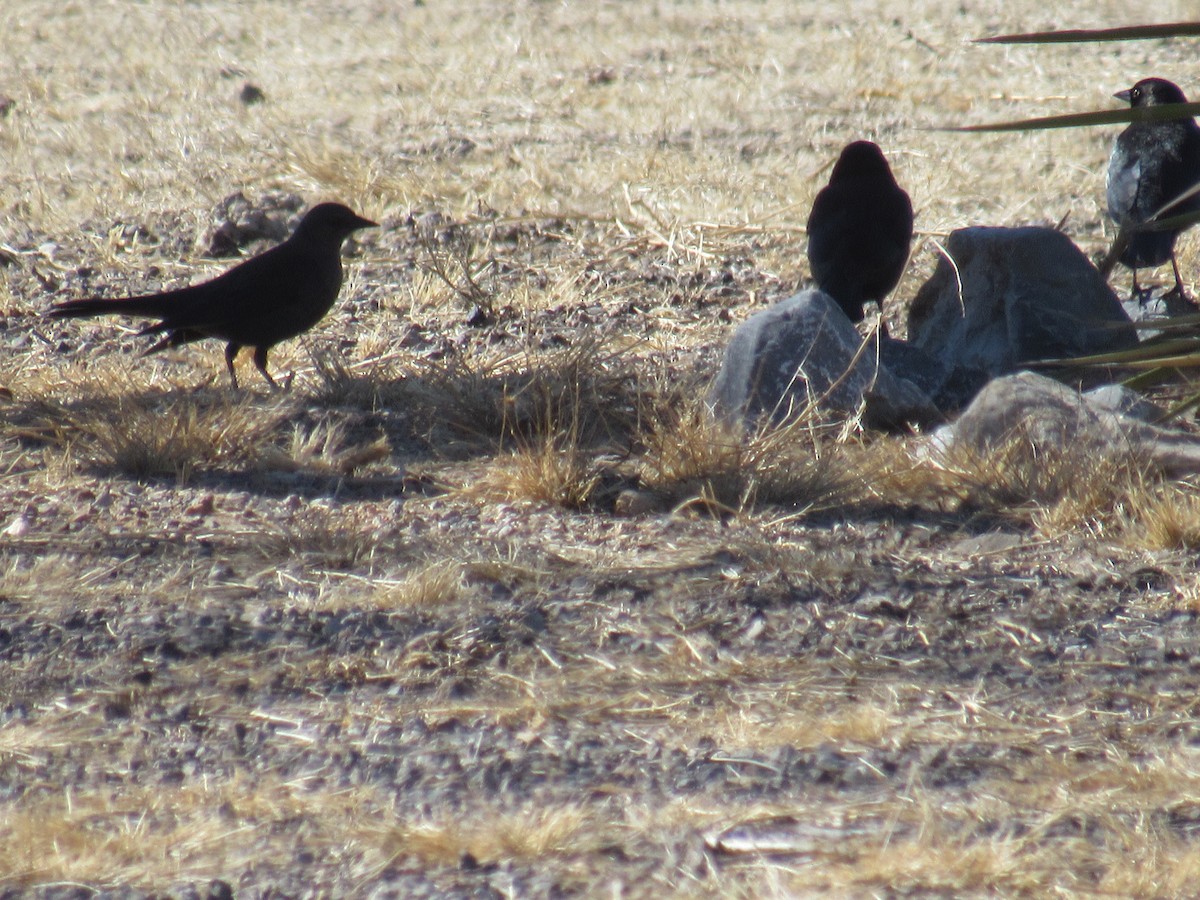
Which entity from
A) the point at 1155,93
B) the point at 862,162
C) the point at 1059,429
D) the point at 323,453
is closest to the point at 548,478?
the point at 323,453

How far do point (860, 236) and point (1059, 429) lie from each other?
5.40 feet

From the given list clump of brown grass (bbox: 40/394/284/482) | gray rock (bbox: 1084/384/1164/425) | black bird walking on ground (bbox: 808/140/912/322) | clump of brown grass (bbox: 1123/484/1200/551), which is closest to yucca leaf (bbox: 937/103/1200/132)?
clump of brown grass (bbox: 1123/484/1200/551)

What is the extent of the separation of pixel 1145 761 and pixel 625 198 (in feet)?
17.0

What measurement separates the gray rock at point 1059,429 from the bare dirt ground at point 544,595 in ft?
0.50

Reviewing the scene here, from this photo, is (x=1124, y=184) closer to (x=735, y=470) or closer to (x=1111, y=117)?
(x=735, y=470)

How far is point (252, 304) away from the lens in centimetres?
530

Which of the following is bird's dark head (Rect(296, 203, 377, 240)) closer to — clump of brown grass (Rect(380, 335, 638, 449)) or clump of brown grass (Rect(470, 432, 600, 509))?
clump of brown grass (Rect(380, 335, 638, 449))

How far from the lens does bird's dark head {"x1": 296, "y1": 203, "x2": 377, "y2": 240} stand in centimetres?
575

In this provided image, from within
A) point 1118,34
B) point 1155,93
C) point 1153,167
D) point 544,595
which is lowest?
point 544,595

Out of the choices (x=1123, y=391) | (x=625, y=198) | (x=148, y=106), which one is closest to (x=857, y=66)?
(x=625, y=198)

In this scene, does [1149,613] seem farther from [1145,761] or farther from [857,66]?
[857,66]

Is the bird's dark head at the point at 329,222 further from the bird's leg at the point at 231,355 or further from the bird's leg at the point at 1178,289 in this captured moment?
the bird's leg at the point at 1178,289

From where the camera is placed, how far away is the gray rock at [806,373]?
461 centimetres

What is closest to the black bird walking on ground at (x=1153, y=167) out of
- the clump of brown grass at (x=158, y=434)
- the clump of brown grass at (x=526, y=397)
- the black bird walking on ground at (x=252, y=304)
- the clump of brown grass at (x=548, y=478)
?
the clump of brown grass at (x=526, y=397)
